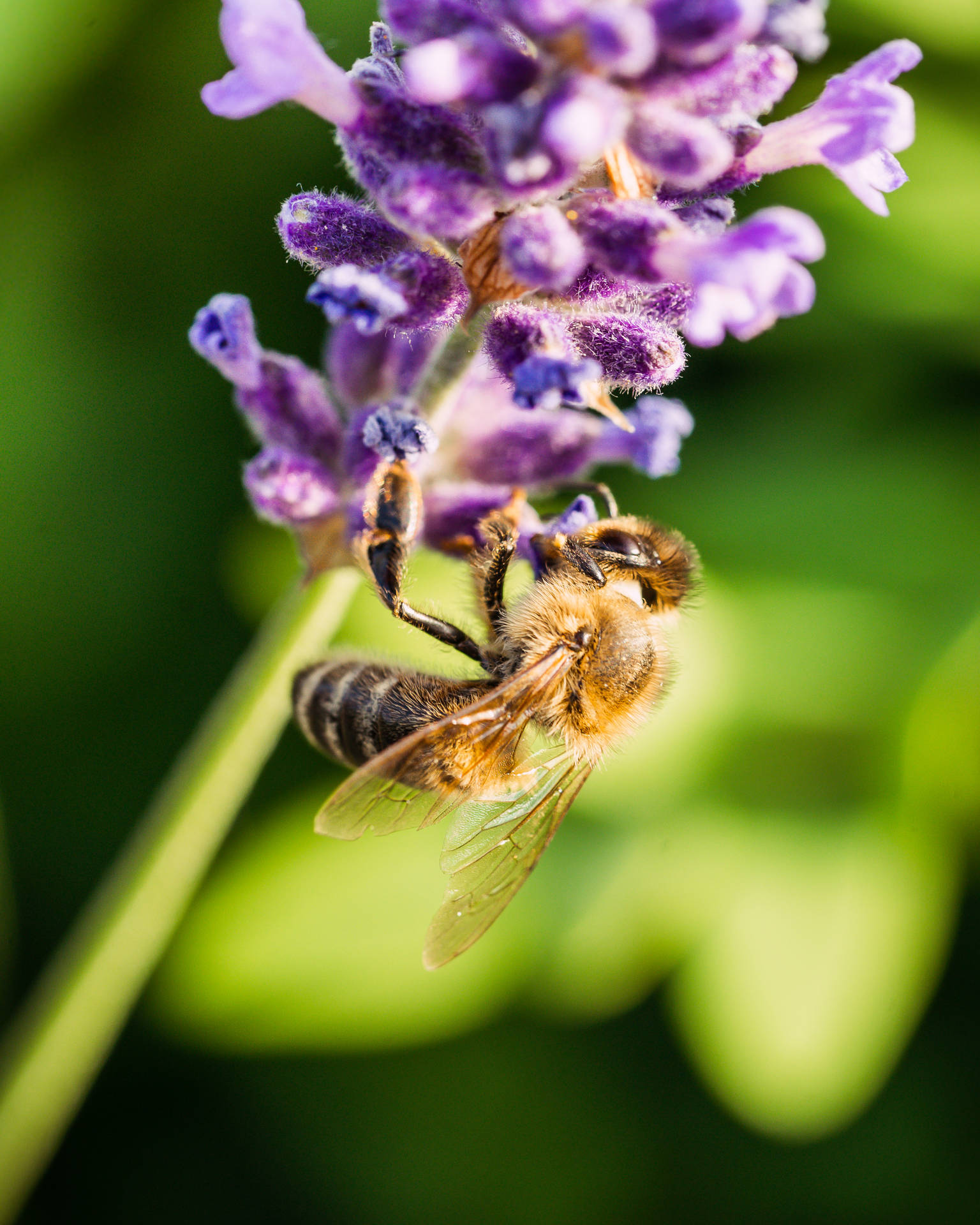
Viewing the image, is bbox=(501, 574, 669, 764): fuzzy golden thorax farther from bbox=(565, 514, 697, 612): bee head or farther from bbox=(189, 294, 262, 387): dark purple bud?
bbox=(189, 294, 262, 387): dark purple bud

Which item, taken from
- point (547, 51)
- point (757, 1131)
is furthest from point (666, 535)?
point (757, 1131)

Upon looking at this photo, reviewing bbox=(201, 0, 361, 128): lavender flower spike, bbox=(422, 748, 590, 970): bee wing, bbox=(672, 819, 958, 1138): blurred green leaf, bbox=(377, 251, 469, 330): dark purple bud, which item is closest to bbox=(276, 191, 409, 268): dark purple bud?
bbox=(377, 251, 469, 330): dark purple bud

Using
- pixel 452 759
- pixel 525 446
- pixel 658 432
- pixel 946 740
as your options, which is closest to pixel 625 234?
pixel 658 432

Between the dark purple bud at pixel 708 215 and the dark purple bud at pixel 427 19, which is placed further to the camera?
the dark purple bud at pixel 708 215

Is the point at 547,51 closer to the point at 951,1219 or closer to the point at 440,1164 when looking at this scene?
the point at 440,1164

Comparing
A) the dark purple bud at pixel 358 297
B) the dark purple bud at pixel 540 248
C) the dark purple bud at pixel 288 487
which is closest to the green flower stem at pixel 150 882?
the dark purple bud at pixel 288 487

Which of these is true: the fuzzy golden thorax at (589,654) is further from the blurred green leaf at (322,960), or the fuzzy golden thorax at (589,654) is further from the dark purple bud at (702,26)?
the dark purple bud at (702,26)

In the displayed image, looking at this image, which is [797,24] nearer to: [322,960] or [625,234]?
[625,234]
